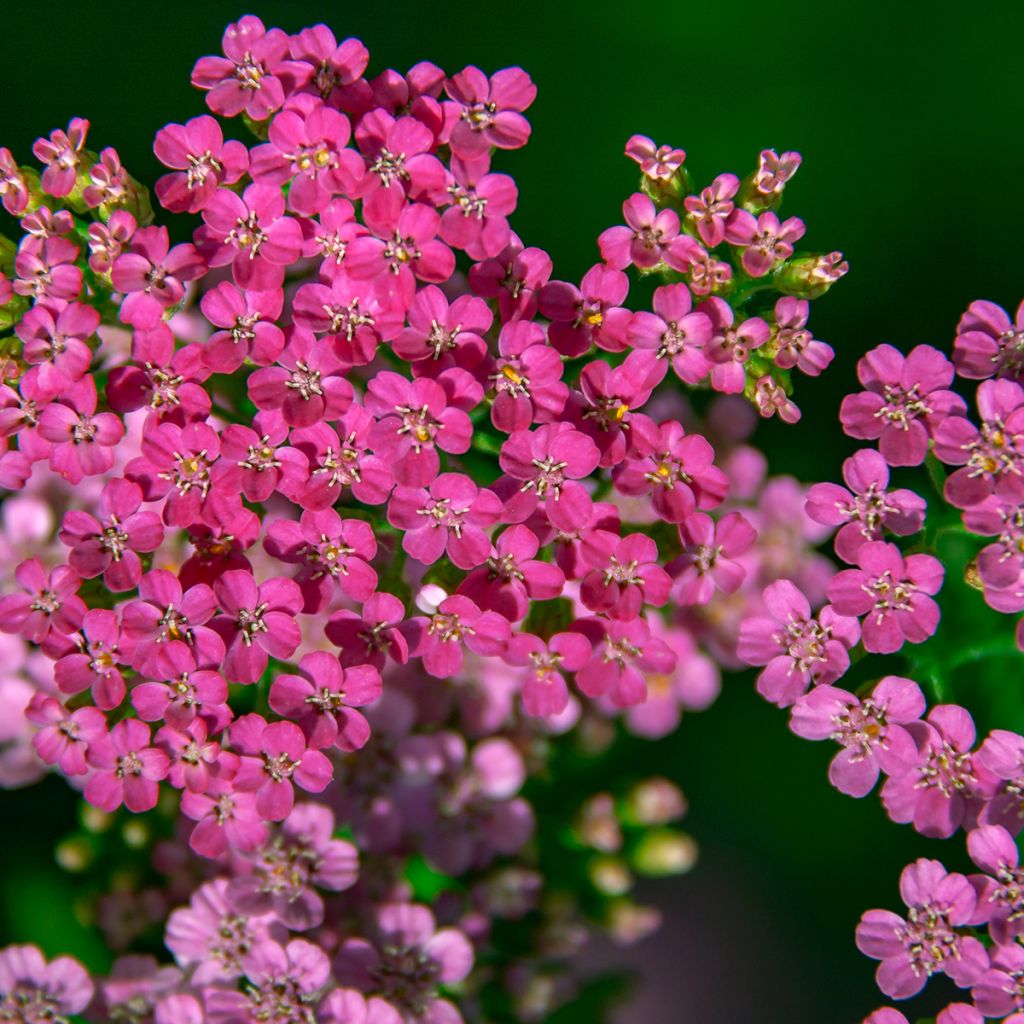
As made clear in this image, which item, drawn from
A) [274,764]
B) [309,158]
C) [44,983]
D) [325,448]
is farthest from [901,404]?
[44,983]

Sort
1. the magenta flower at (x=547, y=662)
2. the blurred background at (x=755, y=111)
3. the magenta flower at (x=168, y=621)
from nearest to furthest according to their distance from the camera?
1. the magenta flower at (x=168, y=621)
2. the magenta flower at (x=547, y=662)
3. the blurred background at (x=755, y=111)

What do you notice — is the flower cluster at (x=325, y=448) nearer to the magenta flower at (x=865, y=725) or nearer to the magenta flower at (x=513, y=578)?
the magenta flower at (x=513, y=578)

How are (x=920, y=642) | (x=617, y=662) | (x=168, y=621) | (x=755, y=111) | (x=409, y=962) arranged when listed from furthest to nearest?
1. (x=755, y=111)
2. (x=409, y=962)
3. (x=617, y=662)
4. (x=920, y=642)
5. (x=168, y=621)

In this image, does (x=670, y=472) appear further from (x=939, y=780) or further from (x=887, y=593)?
(x=939, y=780)

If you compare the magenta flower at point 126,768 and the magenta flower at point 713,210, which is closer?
the magenta flower at point 126,768

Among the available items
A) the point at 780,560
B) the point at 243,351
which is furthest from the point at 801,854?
the point at 243,351

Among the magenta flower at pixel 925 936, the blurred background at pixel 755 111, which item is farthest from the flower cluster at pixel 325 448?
the blurred background at pixel 755 111

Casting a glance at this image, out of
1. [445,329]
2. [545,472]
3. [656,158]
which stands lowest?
[545,472]
